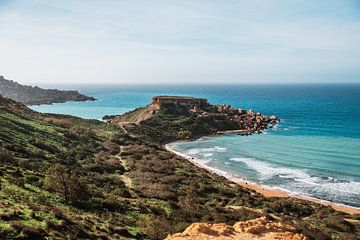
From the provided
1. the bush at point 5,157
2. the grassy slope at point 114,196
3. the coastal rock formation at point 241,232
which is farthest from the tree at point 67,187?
the coastal rock formation at point 241,232

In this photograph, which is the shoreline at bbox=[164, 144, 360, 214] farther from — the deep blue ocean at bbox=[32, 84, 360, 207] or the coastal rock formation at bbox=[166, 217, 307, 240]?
the coastal rock formation at bbox=[166, 217, 307, 240]

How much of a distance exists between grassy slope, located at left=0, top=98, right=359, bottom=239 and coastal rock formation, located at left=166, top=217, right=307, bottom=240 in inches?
88.9

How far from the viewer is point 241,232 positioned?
64.4 feet

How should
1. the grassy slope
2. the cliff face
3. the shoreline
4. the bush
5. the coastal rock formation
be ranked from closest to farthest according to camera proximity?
the coastal rock formation → the grassy slope → the bush → the shoreline → the cliff face

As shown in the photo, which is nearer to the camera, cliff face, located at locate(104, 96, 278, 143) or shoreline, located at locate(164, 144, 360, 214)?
shoreline, located at locate(164, 144, 360, 214)

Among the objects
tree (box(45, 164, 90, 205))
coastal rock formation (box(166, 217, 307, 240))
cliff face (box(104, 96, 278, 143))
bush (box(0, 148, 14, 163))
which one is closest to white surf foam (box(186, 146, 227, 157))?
cliff face (box(104, 96, 278, 143))

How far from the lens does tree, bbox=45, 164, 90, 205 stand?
24.2m

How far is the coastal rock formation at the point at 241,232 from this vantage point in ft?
59.9

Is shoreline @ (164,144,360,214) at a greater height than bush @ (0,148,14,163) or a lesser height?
lesser

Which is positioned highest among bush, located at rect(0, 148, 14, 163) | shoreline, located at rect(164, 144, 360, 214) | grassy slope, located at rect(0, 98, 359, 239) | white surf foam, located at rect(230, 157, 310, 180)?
bush, located at rect(0, 148, 14, 163)

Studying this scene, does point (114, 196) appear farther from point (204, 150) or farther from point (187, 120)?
point (187, 120)

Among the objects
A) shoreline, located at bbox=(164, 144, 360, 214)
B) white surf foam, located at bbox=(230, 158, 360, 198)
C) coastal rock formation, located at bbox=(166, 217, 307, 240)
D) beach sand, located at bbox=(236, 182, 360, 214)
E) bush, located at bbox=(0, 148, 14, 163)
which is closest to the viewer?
coastal rock formation, located at bbox=(166, 217, 307, 240)

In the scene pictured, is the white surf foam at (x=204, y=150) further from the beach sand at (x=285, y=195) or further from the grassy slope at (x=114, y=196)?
the beach sand at (x=285, y=195)

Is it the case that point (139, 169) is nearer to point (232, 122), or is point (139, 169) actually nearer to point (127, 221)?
point (127, 221)
